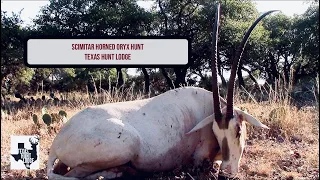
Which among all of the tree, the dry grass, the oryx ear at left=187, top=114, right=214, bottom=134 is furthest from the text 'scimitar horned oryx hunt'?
the tree

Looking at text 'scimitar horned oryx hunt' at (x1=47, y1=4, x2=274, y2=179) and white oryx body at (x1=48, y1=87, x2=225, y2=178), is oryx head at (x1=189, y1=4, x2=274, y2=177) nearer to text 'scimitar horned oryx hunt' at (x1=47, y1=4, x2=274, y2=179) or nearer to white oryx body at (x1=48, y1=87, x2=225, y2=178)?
text 'scimitar horned oryx hunt' at (x1=47, y1=4, x2=274, y2=179)

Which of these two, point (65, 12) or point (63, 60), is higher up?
point (65, 12)

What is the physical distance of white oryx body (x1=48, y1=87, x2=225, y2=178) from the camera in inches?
180

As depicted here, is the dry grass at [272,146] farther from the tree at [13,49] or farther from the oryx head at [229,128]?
the tree at [13,49]

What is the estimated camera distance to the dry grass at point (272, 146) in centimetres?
512

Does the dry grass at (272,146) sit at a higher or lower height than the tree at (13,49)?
lower

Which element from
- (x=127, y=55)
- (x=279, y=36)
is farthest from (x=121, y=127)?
(x=279, y=36)

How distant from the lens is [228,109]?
15.8ft

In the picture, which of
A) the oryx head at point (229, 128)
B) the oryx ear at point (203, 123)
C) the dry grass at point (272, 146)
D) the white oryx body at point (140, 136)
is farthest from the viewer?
the dry grass at point (272, 146)

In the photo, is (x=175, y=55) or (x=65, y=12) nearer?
(x=175, y=55)

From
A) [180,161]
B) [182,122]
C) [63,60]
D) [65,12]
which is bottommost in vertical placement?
[180,161]

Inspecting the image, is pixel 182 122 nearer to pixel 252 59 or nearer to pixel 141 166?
pixel 141 166

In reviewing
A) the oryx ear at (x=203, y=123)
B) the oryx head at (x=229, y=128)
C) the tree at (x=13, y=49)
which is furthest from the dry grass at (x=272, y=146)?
the tree at (x=13, y=49)

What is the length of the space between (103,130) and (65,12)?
10542mm
